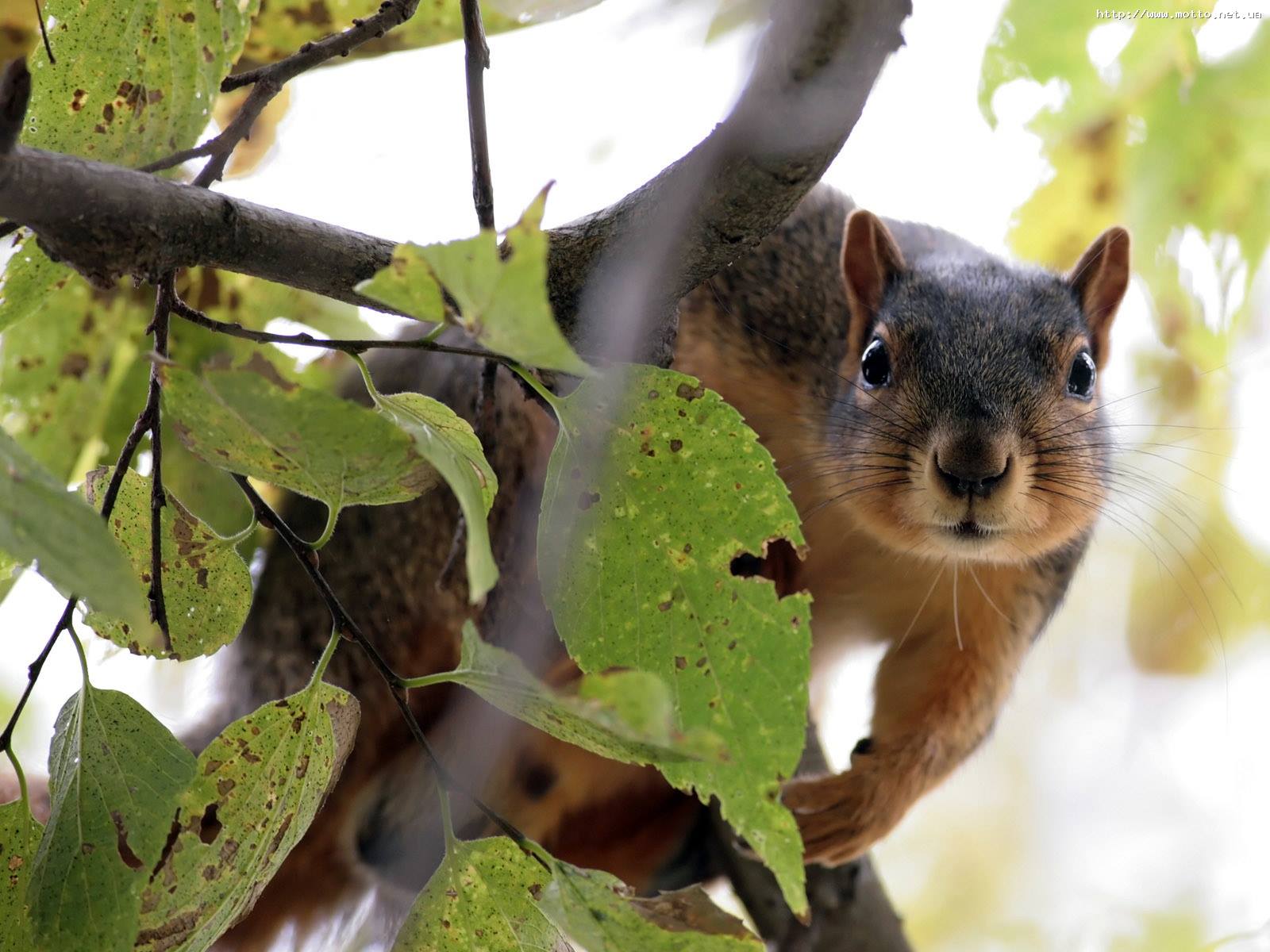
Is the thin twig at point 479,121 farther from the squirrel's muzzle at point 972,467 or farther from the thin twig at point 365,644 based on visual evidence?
the squirrel's muzzle at point 972,467

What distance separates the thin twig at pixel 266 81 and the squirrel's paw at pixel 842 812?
1010mm

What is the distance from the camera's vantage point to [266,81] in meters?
0.76

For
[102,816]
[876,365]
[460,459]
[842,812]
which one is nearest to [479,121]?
[460,459]

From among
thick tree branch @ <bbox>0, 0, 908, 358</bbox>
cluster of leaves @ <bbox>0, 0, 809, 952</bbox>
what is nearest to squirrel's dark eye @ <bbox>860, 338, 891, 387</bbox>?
thick tree branch @ <bbox>0, 0, 908, 358</bbox>

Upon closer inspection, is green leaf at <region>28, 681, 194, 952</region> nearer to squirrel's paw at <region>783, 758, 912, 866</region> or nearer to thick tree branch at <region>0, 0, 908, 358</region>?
thick tree branch at <region>0, 0, 908, 358</region>

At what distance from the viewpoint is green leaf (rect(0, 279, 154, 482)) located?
105 cm

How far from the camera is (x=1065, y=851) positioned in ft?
8.73

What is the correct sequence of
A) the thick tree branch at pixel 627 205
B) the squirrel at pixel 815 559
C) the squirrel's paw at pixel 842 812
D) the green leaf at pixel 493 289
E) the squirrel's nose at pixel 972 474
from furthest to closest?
the squirrel's paw at pixel 842 812 → the squirrel at pixel 815 559 → the squirrel's nose at pixel 972 474 → the thick tree branch at pixel 627 205 → the green leaf at pixel 493 289

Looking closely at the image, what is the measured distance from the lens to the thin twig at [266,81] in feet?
2.28

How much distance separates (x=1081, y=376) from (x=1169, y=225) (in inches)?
7.9

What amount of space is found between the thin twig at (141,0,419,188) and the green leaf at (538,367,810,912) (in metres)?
0.27

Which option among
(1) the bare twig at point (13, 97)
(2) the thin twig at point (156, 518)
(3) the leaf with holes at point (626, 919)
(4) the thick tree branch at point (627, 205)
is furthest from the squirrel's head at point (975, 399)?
(1) the bare twig at point (13, 97)

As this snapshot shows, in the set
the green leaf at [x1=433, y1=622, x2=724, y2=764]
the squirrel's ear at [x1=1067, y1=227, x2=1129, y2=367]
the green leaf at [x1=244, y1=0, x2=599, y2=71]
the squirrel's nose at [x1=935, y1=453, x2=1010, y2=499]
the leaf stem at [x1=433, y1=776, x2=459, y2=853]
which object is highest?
the green leaf at [x1=244, y1=0, x2=599, y2=71]

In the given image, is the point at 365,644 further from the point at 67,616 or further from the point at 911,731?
the point at 911,731
